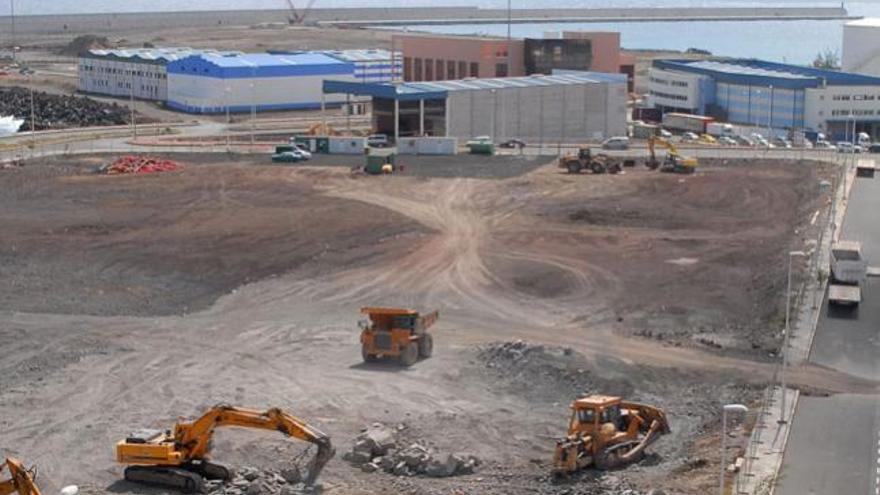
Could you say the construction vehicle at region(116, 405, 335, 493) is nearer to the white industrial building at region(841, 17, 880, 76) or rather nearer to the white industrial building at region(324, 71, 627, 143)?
the white industrial building at region(324, 71, 627, 143)

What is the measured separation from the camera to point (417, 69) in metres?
82.2

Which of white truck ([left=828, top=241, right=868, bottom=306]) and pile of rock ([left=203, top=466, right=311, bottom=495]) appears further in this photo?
white truck ([left=828, top=241, right=868, bottom=306])

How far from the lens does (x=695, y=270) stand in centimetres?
3788

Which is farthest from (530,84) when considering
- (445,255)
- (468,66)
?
(445,255)

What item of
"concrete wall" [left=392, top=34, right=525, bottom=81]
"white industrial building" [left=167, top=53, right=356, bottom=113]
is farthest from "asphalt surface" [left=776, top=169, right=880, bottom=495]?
"white industrial building" [left=167, top=53, right=356, bottom=113]

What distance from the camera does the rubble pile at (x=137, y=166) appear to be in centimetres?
5509

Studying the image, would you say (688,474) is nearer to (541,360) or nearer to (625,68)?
(541,360)

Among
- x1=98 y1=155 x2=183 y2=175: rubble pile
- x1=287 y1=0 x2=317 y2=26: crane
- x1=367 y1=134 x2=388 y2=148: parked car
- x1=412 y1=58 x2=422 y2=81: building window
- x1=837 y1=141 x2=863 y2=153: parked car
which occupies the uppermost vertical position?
x1=287 y1=0 x2=317 y2=26: crane

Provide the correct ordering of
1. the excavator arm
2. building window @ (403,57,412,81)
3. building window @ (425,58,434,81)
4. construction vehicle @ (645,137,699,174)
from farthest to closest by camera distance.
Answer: building window @ (403,57,412,81) < building window @ (425,58,434,81) < construction vehicle @ (645,137,699,174) < the excavator arm

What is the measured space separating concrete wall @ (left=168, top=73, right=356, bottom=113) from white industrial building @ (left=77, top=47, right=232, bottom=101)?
2.02 metres

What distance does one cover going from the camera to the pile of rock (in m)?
21.4

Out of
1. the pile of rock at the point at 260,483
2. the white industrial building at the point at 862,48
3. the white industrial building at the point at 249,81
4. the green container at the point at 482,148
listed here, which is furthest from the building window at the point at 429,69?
the pile of rock at the point at 260,483

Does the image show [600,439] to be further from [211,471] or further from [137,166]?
[137,166]

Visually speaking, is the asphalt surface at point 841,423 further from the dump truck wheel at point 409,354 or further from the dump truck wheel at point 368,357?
the dump truck wheel at point 368,357
